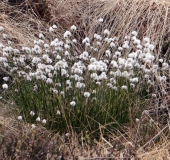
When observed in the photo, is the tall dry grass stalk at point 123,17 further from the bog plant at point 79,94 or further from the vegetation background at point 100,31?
the bog plant at point 79,94

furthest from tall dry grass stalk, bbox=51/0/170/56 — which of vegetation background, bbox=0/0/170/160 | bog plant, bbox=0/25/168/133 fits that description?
bog plant, bbox=0/25/168/133

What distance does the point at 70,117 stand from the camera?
3.55 metres

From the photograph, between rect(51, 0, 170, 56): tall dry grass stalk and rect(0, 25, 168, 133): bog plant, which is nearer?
rect(0, 25, 168, 133): bog plant

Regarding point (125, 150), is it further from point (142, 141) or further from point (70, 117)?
point (70, 117)

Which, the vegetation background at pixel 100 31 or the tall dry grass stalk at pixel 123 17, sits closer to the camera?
the vegetation background at pixel 100 31

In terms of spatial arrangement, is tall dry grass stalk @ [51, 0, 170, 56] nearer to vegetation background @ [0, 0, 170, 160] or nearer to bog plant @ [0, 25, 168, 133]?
vegetation background @ [0, 0, 170, 160]

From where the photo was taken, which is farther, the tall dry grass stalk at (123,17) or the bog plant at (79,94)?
the tall dry grass stalk at (123,17)

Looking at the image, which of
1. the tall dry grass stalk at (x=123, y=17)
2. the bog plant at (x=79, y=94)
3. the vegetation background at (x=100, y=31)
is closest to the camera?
the vegetation background at (x=100, y=31)

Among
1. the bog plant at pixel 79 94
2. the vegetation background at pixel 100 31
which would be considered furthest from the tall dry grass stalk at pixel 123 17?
the bog plant at pixel 79 94

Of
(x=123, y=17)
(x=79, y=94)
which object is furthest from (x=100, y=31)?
(x=79, y=94)

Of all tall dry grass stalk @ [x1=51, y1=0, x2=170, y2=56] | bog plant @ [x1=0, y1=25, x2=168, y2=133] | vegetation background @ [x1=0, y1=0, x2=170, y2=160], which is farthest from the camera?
tall dry grass stalk @ [x1=51, y1=0, x2=170, y2=56]

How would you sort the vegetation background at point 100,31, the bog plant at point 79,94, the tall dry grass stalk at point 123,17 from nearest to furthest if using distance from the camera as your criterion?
the vegetation background at point 100,31 → the bog plant at point 79,94 → the tall dry grass stalk at point 123,17

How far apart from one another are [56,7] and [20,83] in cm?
201

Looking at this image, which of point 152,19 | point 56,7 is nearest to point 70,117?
point 152,19
